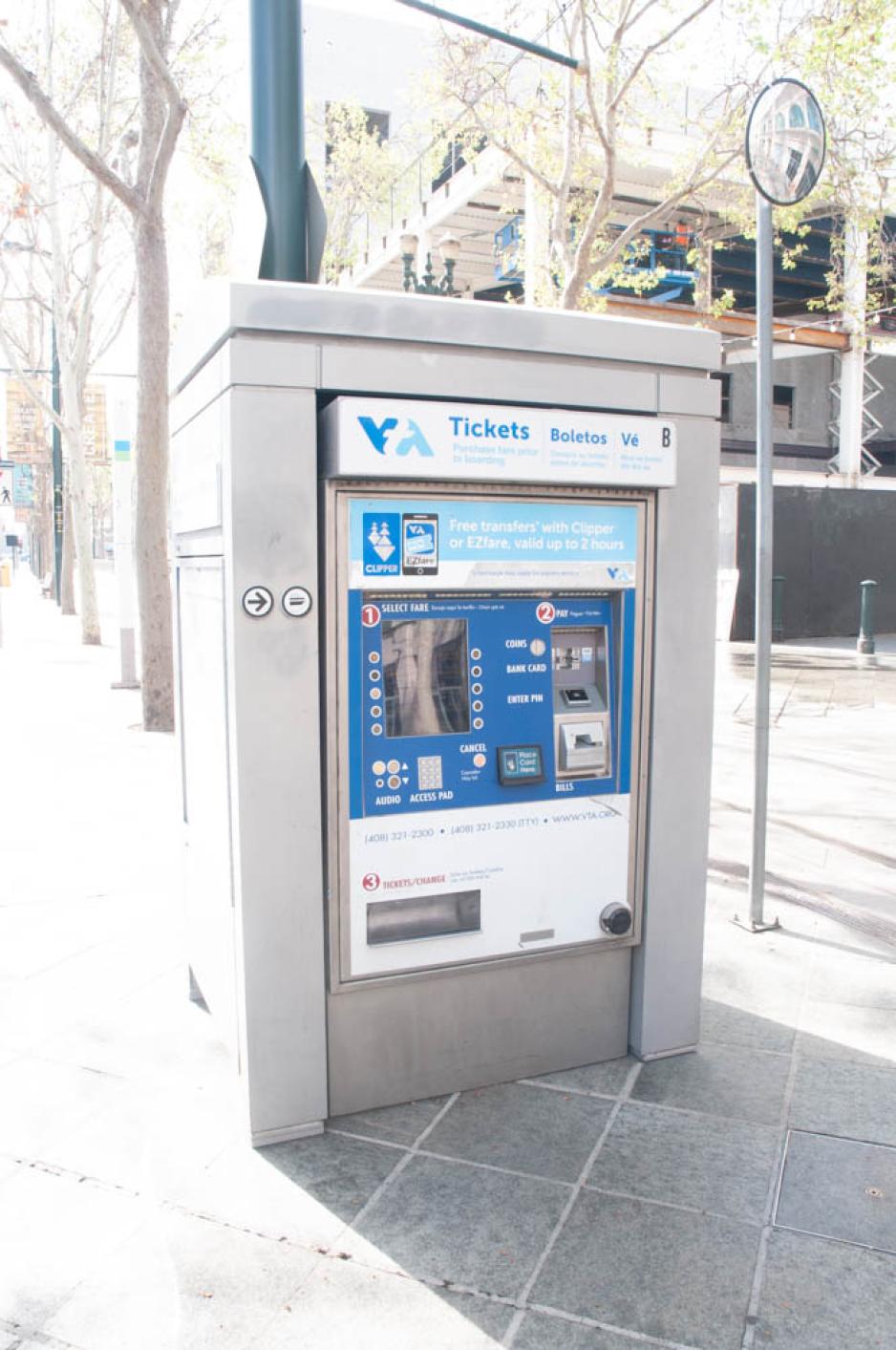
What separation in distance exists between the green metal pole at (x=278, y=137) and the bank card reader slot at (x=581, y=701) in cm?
202

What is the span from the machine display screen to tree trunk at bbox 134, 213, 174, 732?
713 centimetres

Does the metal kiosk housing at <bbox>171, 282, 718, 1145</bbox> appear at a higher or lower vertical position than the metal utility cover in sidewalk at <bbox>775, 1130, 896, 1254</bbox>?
higher

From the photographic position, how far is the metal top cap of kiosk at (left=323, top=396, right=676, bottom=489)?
2959mm

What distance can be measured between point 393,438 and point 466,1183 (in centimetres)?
214

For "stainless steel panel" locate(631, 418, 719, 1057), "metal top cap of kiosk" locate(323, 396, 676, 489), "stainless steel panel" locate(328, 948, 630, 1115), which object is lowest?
"stainless steel panel" locate(328, 948, 630, 1115)

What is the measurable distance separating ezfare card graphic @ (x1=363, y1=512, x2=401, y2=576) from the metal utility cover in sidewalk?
2100mm

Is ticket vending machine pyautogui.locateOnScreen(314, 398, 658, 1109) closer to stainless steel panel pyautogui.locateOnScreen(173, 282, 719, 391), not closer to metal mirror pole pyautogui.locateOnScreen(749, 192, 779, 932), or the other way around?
stainless steel panel pyautogui.locateOnScreen(173, 282, 719, 391)

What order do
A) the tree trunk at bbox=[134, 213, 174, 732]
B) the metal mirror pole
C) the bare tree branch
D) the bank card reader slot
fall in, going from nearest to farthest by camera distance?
the bank card reader slot, the metal mirror pole, the bare tree branch, the tree trunk at bbox=[134, 213, 174, 732]

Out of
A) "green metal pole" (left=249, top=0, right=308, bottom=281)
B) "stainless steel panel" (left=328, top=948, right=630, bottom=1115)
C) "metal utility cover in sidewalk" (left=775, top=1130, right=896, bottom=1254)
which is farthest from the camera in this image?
"green metal pole" (left=249, top=0, right=308, bottom=281)

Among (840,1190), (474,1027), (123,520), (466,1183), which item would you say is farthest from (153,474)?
(840,1190)

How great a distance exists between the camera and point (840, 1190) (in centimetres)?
289

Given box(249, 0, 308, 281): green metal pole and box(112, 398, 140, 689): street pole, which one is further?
box(112, 398, 140, 689): street pole

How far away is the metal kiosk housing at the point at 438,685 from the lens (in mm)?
2988

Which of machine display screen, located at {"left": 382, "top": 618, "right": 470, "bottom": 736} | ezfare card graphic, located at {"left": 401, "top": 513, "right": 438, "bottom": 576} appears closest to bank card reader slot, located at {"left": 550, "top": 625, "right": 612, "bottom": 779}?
machine display screen, located at {"left": 382, "top": 618, "right": 470, "bottom": 736}
